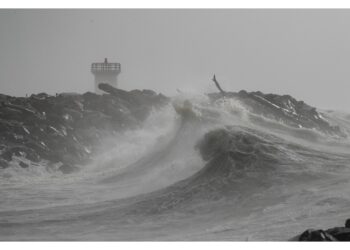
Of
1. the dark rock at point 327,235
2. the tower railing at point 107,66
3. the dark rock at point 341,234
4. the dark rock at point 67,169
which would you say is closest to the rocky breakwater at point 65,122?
the dark rock at point 67,169

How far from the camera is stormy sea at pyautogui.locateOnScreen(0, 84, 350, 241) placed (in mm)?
5820

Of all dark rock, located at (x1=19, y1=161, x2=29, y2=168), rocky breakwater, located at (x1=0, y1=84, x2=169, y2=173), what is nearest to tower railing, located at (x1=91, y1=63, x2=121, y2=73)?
rocky breakwater, located at (x1=0, y1=84, x2=169, y2=173)

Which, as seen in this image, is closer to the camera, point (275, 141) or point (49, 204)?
point (49, 204)

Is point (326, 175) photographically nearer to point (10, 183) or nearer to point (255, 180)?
point (255, 180)

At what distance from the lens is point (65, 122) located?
12883 mm

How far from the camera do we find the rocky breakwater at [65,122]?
11.2 meters

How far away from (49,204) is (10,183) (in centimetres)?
211

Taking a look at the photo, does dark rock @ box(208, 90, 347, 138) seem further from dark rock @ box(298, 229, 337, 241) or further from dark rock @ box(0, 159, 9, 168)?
dark rock @ box(298, 229, 337, 241)

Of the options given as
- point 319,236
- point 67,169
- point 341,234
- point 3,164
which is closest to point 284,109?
point 67,169

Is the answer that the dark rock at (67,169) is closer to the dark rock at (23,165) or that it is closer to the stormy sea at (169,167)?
the stormy sea at (169,167)

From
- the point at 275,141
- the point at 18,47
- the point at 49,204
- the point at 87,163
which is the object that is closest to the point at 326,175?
the point at 275,141

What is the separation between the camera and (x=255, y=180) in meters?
7.22

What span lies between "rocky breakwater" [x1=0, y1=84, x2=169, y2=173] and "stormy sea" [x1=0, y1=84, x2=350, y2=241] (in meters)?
0.03

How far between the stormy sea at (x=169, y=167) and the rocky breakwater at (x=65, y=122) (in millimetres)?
29
